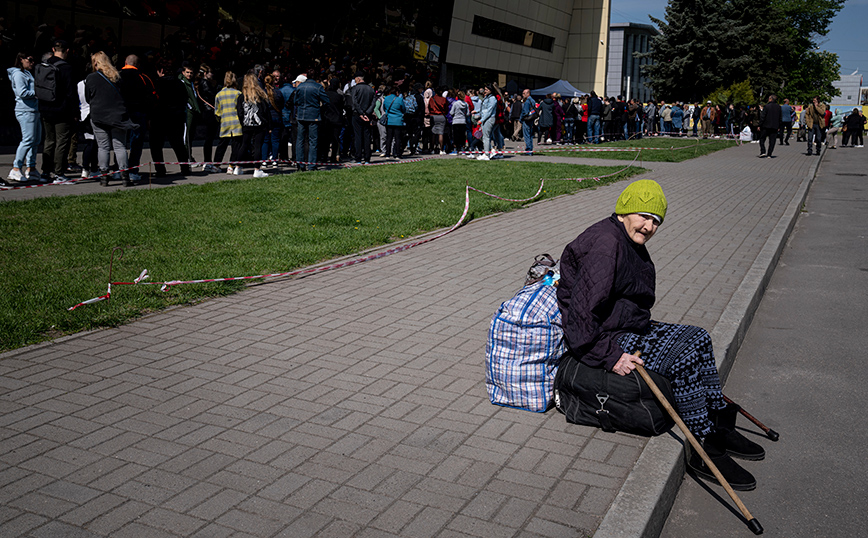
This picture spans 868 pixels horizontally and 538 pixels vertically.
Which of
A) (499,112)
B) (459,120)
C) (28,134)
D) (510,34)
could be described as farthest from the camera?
(510,34)

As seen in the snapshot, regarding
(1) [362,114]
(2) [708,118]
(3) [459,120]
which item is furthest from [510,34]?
(1) [362,114]

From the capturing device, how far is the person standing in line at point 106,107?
11.9m

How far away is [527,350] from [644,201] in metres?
1.02

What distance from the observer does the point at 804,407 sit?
190 inches

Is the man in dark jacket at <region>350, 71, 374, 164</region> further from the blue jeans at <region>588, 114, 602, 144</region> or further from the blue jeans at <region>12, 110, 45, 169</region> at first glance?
the blue jeans at <region>588, 114, 602, 144</region>

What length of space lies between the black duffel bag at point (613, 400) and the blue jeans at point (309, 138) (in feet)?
39.7

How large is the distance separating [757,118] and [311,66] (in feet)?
77.0

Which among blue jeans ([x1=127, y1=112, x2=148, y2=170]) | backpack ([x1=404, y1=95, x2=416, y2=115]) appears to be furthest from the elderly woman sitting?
backpack ([x1=404, y1=95, x2=416, y2=115])

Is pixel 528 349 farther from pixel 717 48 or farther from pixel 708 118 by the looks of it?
pixel 717 48

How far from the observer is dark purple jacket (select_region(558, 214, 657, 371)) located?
152 inches

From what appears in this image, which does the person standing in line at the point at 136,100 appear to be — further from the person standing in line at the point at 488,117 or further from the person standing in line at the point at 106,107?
the person standing in line at the point at 488,117

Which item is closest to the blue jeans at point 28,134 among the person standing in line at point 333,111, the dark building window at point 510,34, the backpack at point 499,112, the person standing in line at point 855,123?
the person standing in line at point 333,111

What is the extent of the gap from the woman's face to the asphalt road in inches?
50.6

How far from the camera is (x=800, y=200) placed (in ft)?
44.3
